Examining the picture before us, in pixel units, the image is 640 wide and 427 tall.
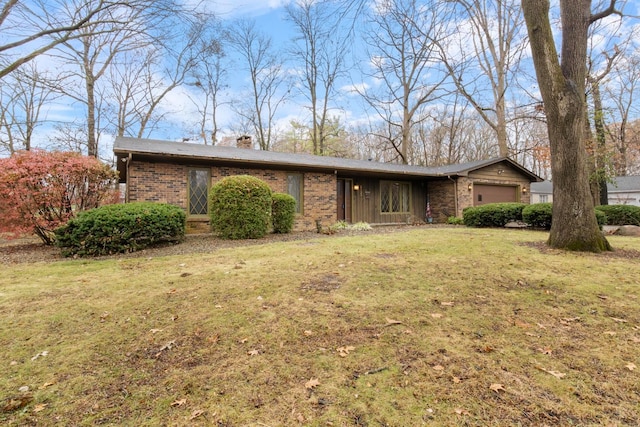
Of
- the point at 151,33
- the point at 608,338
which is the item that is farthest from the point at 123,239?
the point at 608,338

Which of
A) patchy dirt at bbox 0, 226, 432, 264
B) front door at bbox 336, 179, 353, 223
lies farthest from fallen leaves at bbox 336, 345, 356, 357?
front door at bbox 336, 179, 353, 223

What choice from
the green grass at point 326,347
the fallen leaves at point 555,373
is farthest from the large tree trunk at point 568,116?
the fallen leaves at point 555,373

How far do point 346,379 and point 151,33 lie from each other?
961cm

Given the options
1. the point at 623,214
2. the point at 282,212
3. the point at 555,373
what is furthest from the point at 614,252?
the point at 623,214

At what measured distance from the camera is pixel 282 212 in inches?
368

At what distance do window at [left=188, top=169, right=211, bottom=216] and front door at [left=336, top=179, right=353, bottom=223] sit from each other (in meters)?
5.45

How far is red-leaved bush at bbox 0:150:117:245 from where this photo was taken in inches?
253

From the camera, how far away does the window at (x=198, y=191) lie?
9.73 m

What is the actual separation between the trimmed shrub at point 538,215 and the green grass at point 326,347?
6060 millimetres

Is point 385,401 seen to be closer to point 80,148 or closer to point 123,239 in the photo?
point 123,239

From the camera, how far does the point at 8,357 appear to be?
7.25ft

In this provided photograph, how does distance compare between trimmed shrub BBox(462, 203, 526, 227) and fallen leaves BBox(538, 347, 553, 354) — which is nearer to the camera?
fallen leaves BBox(538, 347, 553, 354)

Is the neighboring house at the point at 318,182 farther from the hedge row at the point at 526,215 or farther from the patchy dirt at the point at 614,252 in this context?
the patchy dirt at the point at 614,252

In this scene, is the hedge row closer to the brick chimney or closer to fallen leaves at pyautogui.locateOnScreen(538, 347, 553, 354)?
fallen leaves at pyautogui.locateOnScreen(538, 347, 553, 354)
